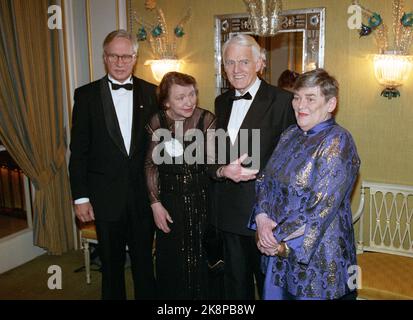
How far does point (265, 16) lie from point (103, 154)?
1.94 metres

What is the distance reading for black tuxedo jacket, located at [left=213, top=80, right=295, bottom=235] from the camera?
232 cm

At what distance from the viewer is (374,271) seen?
2.75 metres

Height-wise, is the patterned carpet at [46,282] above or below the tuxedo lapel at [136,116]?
below

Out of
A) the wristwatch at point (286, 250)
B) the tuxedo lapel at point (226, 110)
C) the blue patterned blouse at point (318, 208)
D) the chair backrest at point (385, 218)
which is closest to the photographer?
the blue patterned blouse at point (318, 208)

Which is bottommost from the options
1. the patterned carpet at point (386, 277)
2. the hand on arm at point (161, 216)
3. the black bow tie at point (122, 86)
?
the patterned carpet at point (386, 277)

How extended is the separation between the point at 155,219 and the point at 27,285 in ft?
5.62

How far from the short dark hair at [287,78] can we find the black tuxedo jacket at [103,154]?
1.48m

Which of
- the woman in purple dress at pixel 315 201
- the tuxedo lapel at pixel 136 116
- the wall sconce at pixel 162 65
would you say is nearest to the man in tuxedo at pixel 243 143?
the woman in purple dress at pixel 315 201

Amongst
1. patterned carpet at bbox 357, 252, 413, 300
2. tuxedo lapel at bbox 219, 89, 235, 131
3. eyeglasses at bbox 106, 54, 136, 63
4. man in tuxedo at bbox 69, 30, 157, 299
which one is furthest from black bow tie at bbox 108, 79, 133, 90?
patterned carpet at bbox 357, 252, 413, 300

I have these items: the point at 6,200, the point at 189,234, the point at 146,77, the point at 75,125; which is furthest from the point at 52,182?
the point at 189,234

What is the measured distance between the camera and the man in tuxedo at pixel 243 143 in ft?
7.57

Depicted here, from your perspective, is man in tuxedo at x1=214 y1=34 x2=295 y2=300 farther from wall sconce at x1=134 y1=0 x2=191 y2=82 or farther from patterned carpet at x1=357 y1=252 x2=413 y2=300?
wall sconce at x1=134 y1=0 x2=191 y2=82

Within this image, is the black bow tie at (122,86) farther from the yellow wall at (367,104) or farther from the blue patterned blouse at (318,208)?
the yellow wall at (367,104)
